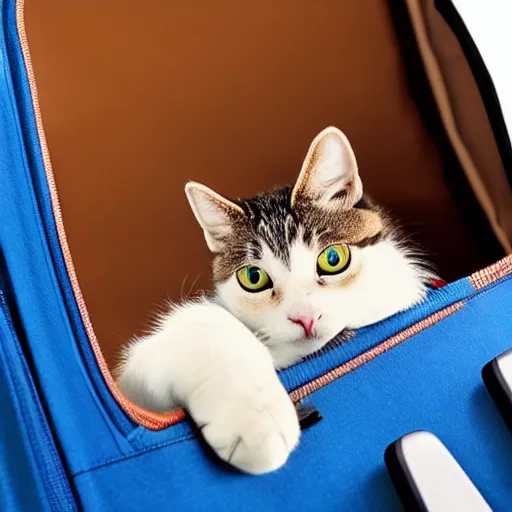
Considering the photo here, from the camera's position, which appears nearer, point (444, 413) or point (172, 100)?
point (444, 413)

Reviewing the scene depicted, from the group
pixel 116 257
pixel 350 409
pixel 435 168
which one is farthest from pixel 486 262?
pixel 116 257

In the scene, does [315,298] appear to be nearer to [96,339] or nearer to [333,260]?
[333,260]

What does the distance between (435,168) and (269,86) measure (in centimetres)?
19

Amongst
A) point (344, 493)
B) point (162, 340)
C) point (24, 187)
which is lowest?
point (344, 493)

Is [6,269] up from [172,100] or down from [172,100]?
down

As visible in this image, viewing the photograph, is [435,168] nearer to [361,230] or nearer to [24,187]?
[361,230]

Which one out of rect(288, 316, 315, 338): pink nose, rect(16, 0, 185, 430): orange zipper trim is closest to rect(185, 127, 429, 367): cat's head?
rect(288, 316, 315, 338): pink nose

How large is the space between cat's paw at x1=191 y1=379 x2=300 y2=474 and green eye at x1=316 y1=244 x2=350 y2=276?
147 millimetres

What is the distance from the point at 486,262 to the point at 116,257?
1.11ft

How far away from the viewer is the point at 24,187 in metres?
0.48

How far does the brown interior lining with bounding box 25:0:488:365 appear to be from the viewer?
541 millimetres

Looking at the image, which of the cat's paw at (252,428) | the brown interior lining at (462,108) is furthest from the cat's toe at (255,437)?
the brown interior lining at (462,108)

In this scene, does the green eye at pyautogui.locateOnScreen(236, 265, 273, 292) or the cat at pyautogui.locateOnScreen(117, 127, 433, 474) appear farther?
the green eye at pyautogui.locateOnScreen(236, 265, 273, 292)

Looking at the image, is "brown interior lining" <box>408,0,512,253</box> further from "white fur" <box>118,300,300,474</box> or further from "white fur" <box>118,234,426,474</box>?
"white fur" <box>118,300,300,474</box>
